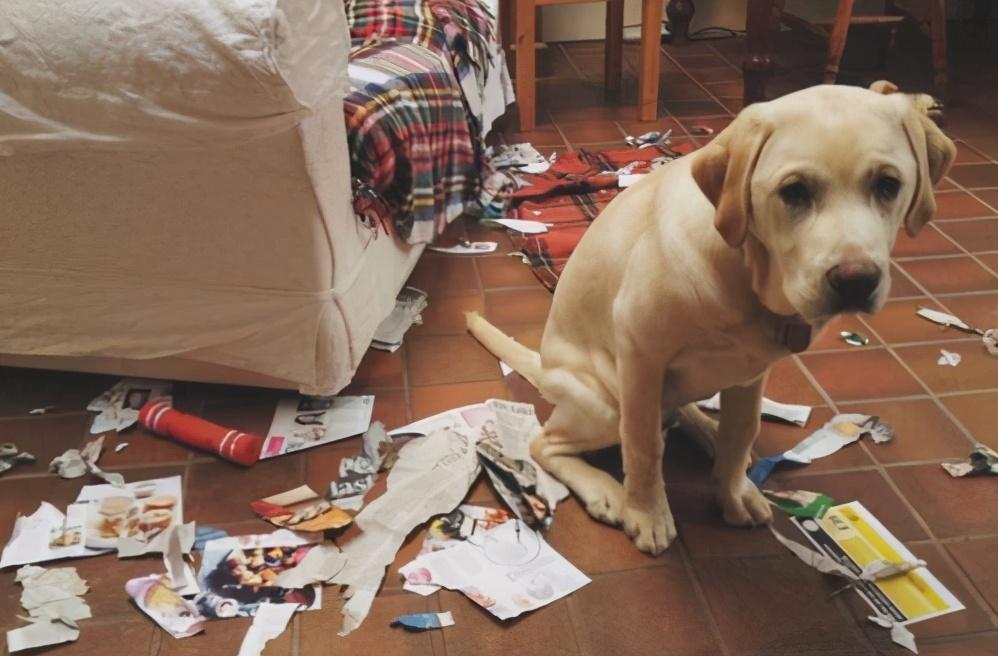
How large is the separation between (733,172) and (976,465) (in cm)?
96

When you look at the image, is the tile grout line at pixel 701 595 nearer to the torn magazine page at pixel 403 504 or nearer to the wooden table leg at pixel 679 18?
the torn magazine page at pixel 403 504

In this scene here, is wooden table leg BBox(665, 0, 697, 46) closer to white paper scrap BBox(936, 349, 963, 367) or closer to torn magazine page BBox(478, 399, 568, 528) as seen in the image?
white paper scrap BBox(936, 349, 963, 367)

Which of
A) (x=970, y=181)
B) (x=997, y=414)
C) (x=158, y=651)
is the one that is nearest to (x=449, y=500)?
(x=158, y=651)

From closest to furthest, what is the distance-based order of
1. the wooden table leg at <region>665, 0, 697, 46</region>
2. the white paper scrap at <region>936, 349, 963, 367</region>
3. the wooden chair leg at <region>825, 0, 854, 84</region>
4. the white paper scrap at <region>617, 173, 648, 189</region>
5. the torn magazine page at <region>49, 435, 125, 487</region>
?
the torn magazine page at <region>49, 435, 125, 487</region> < the white paper scrap at <region>936, 349, 963, 367</region> < the white paper scrap at <region>617, 173, 648, 189</region> < the wooden chair leg at <region>825, 0, 854, 84</region> < the wooden table leg at <region>665, 0, 697, 46</region>

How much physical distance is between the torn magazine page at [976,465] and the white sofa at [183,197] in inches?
47.6

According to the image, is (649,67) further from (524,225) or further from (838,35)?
(524,225)

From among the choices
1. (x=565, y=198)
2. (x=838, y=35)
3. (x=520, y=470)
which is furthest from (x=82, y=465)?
(x=838, y=35)

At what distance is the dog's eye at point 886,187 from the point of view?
109 centimetres

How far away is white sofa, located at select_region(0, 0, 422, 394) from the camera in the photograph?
140 centimetres

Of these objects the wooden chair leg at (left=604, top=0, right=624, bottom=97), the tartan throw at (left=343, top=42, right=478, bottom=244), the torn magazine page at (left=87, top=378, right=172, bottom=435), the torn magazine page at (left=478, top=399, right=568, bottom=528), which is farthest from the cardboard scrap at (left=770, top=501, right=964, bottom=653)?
the wooden chair leg at (left=604, top=0, right=624, bottom=97)

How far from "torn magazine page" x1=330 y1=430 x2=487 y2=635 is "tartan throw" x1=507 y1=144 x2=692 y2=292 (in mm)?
766

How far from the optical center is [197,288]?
1774 mm

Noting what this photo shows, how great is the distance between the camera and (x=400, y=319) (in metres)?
2.22

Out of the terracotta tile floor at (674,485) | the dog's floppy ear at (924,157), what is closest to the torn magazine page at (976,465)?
the terracotta tile floor at (674,485)
